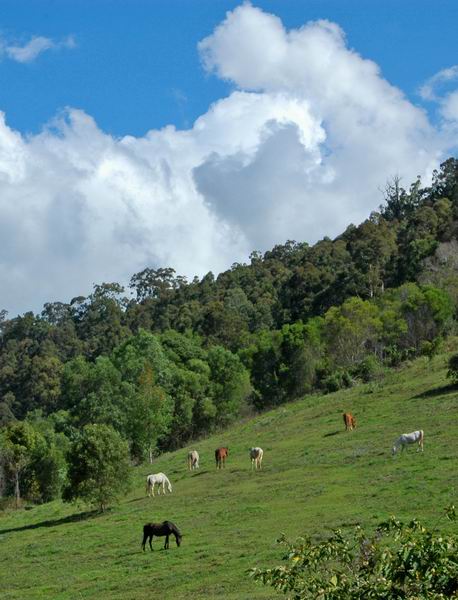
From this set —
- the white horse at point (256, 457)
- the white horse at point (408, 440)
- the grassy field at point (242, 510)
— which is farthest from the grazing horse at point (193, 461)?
the white horse at point (408, 440)

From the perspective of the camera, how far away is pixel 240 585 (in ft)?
72.0

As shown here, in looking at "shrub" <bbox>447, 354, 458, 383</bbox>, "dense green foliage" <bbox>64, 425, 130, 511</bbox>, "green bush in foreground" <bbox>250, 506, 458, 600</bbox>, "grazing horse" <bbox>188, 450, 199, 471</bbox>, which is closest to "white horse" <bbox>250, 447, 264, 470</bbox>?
"grazing horse" <bbox>188, 450, 199, 471</bbox>

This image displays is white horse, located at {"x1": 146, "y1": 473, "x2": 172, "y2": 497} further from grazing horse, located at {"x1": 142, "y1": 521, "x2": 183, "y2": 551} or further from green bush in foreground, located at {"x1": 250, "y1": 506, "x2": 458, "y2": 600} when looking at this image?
green bush in foreground, located at {"x1": 250, "y1": 506, "x2": 458, "y2": 600}

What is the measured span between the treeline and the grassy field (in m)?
19.4

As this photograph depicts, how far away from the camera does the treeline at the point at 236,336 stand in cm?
7269

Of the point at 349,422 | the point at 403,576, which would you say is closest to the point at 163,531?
the point at 403,576

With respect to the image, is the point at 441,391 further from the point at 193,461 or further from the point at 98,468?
the point at 98,468

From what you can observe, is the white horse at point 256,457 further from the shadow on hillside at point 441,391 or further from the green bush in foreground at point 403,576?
the green bush in foreground at point 403,576

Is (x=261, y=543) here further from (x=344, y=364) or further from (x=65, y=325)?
(x=65, y=325)

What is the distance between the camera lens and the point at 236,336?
368 ft

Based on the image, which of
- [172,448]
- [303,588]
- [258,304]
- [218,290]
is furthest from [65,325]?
[303,588]

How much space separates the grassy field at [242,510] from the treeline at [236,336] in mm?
19361

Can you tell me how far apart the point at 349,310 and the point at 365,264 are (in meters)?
29.3

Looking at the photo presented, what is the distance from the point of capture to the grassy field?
81.3 feet
